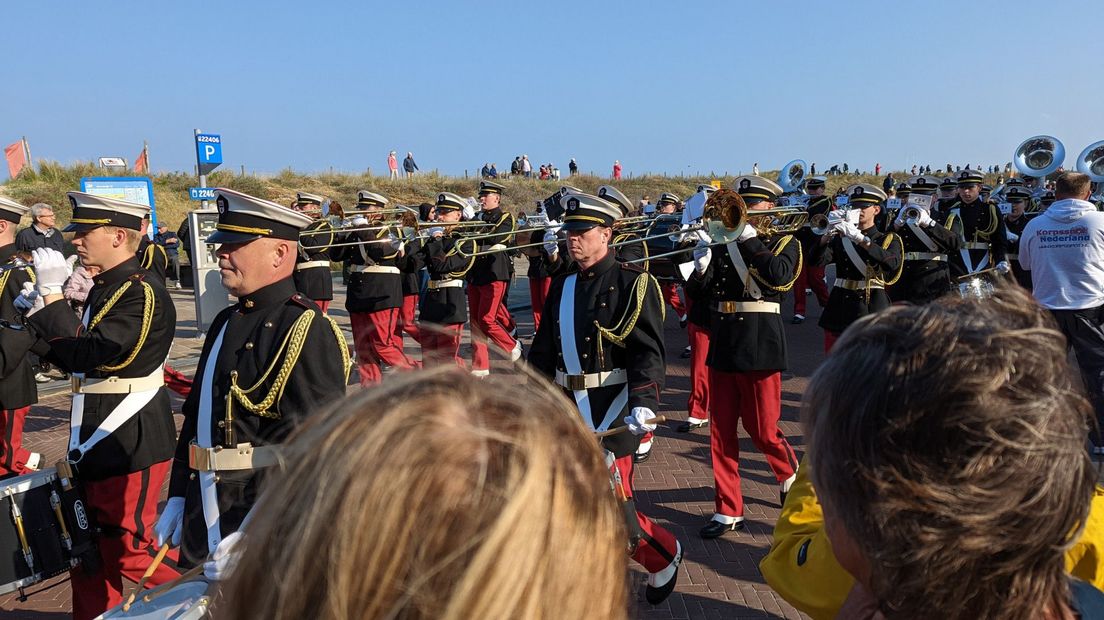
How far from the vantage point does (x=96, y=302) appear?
3.62 m

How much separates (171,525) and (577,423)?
258 cm

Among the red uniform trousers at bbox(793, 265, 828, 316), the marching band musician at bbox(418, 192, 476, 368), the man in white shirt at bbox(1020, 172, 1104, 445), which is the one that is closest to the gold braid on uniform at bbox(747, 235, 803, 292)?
the man in white shirt at bbox(1020, 172, 1104, 445)

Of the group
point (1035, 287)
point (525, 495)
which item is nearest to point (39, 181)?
point (1035, 287)

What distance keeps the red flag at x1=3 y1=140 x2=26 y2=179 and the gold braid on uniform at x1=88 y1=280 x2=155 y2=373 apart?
29.0m

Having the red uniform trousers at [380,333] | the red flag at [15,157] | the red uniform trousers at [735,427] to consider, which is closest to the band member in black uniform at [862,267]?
the red uniform trousers at [735,427]

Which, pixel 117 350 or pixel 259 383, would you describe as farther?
pixel 117 350

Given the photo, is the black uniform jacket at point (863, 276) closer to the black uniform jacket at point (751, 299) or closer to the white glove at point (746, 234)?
the black uniform jacket at point (751, 299)

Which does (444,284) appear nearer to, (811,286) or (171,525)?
(171,525)

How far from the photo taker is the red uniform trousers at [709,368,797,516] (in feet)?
15.6

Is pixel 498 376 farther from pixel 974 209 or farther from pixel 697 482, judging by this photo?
pixel 974 209

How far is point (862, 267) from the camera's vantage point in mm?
6684

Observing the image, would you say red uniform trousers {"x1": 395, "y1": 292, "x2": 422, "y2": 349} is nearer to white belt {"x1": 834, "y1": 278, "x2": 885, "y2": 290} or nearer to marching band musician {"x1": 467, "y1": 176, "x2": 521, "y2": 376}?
marching band musician {"x1": 467, "y1": 176, "x2": 521, "y2": 376}

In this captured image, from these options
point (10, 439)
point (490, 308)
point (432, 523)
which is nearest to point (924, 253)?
point (490, 308)

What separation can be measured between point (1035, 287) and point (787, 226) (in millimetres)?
1936
